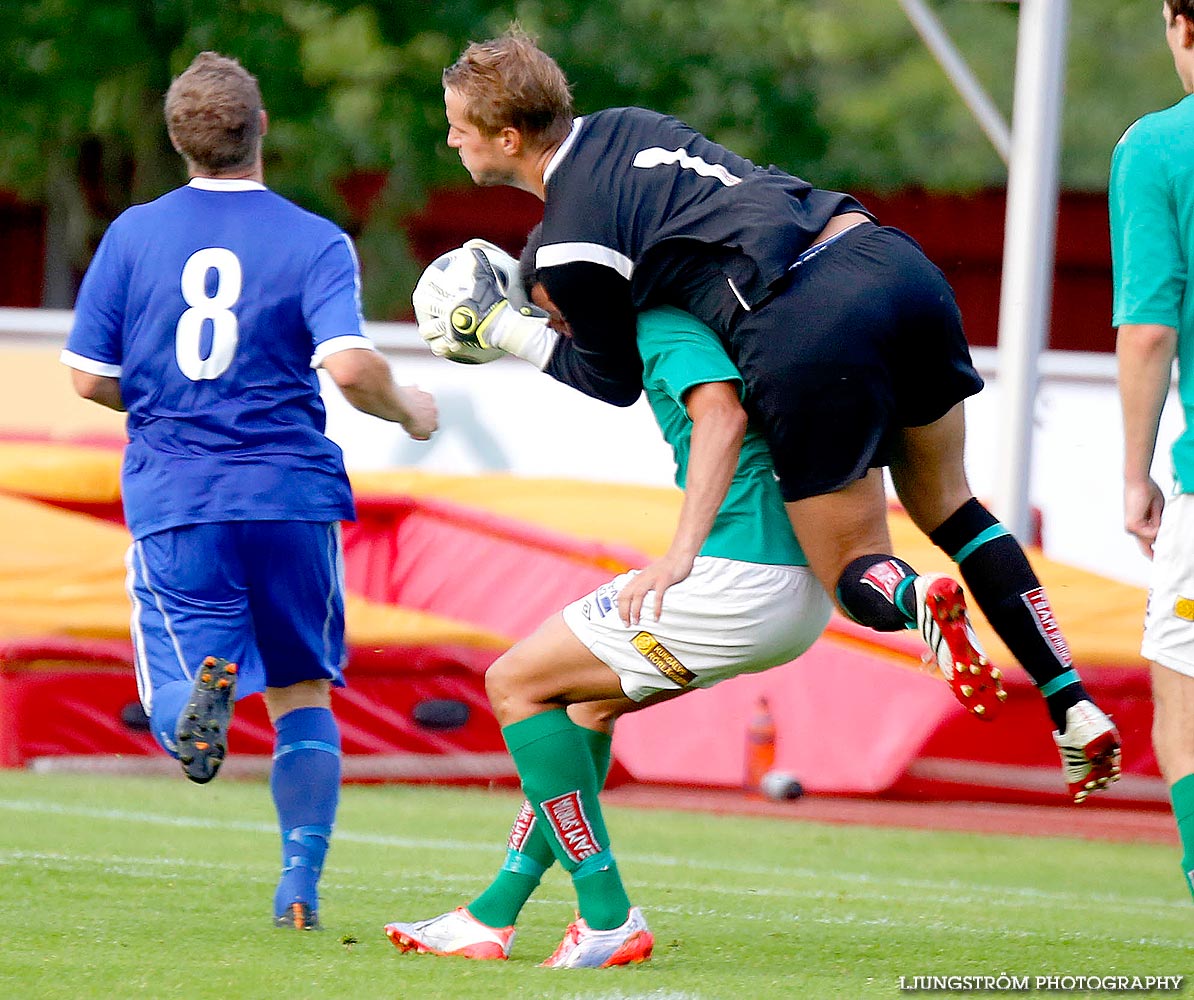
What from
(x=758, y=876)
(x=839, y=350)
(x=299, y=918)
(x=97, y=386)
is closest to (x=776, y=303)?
(x=839, y=350)

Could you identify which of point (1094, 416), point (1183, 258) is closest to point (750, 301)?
point (1183, 258)

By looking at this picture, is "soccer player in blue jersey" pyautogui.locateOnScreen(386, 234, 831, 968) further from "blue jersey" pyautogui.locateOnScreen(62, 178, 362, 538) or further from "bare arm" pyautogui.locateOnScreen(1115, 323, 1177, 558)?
"bare arm" pyautogui.locateOnScreen(1115, 323, 1177, 558)

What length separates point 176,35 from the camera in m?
19.1

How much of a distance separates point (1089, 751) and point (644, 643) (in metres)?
1.01

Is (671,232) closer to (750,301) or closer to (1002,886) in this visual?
(750,301)

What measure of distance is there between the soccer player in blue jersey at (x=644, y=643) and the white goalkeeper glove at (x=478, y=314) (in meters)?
0.09

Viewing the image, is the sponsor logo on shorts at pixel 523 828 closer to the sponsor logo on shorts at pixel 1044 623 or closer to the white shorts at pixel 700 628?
the white shorts at pixel 700 628

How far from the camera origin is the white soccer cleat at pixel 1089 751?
14.5ft

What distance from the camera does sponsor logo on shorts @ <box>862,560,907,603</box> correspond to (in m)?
4.29

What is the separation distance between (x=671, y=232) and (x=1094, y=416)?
7.68m

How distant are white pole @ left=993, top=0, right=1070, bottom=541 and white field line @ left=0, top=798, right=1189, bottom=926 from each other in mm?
3641

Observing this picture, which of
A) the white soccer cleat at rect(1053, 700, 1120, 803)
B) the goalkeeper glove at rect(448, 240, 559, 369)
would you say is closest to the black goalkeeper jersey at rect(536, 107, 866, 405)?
the goalkeeper glove at rect(448, 240, 559, 369)

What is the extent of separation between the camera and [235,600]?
4.80 meters

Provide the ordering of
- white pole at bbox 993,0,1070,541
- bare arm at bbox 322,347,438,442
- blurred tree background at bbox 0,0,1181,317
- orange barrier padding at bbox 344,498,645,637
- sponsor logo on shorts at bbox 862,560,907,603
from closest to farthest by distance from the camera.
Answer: sponsor logo on shorts at bbox 862,560,907,603, bare arm at bbox 322,347,438,442, orange barrier padding at bbox 344,498,645,637, white pole at bbox 993,0,1070,541, blurred tree background at bbox 0,0,1181,317
